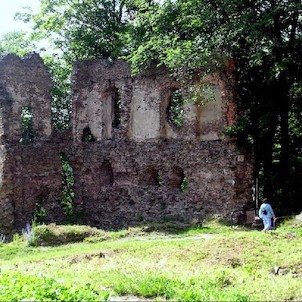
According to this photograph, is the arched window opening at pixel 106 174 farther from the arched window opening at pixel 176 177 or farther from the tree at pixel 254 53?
the tree at pixel 254 53

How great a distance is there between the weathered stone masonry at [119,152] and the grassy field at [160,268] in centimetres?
258

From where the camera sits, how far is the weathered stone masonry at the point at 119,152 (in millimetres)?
18250

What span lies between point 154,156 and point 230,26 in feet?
18.3

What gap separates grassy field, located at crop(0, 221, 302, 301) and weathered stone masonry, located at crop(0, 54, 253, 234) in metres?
2.58

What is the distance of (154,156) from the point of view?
1992cm

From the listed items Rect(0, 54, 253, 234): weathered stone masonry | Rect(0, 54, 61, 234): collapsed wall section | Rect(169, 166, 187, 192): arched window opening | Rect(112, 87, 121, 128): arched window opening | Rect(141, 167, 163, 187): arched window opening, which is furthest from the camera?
Rect(112, 87, 121, 128): arched window opening

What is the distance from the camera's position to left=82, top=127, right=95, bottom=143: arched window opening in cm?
2263

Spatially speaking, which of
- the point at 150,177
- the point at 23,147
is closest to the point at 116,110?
the point at 150,177

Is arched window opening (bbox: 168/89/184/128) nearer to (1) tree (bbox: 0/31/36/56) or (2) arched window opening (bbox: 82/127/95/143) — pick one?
(2) arched window opening (bbox: 82/127/95/143)

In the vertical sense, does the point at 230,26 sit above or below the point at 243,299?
above

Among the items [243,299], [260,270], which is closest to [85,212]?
[260,270]


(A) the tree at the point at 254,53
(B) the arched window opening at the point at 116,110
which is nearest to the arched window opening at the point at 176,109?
(B) the arched window opening at the point at 116,110

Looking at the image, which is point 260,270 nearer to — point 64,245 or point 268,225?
point 268,225

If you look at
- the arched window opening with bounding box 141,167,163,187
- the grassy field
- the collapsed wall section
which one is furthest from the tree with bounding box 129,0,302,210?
the collapsed wall section
